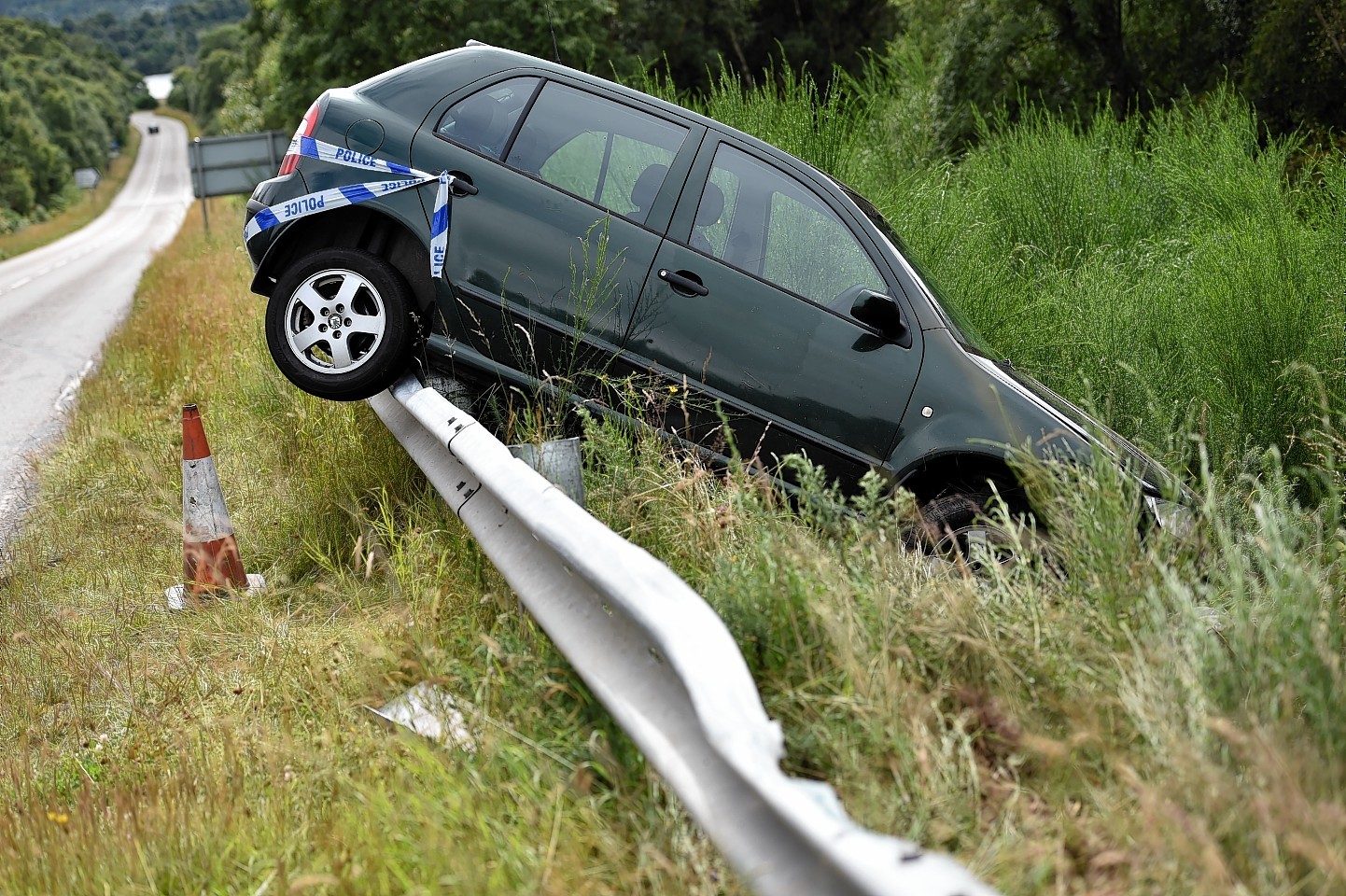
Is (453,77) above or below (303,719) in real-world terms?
above

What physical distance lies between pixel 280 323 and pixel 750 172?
230 centimetres

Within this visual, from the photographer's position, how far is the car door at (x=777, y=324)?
209 inches

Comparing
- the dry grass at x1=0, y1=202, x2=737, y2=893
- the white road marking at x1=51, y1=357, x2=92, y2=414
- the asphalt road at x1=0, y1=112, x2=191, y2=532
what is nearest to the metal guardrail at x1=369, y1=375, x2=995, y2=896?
the dry grass at x1=0, y1=202, x2=737, y2=893

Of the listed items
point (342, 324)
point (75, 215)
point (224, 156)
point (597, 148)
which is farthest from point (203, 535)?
point (75, 215)

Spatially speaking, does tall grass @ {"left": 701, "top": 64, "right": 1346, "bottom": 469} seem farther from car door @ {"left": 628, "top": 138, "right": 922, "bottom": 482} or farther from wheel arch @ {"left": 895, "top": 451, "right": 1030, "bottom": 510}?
car door @ {"left": 628, "top": 138, "right": 922, "bottom": 482}

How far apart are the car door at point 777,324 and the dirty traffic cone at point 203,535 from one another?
1.95 m

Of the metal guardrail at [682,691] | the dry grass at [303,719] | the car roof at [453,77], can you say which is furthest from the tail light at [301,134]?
the metal guardrail at [682,691]

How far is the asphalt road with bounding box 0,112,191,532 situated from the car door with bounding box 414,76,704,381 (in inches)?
121

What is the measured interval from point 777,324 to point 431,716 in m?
2.70

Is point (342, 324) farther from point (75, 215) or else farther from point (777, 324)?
point (75, 215)

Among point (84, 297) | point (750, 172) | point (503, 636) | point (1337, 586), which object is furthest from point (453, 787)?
point (84, 297)

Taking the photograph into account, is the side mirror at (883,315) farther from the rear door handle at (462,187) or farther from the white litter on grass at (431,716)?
the white litter on grass at (431,716)

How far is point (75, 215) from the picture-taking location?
7500 centimetres

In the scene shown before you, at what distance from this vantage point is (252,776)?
3.20 m
